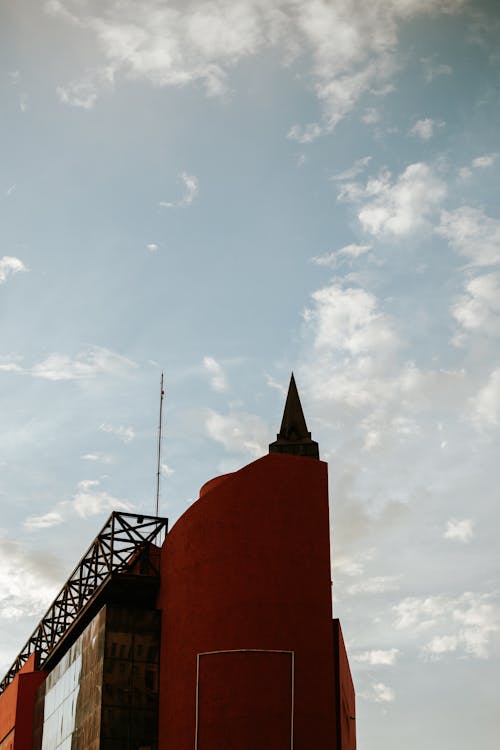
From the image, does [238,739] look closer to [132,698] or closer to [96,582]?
[132,698]

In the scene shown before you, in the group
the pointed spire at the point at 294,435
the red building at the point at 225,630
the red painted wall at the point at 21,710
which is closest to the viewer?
the red building at the point at 225,630

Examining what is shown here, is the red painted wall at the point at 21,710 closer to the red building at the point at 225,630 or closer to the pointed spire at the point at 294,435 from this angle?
the red building at the point at 225,630

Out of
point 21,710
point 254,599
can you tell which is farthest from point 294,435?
point 21,710

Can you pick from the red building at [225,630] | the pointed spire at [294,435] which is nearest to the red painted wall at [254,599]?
the red building at [225,630]

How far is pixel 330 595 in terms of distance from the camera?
133 ft

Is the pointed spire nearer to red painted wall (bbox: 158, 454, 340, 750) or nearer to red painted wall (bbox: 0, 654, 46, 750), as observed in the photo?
red painted wall (bbox: 158, 454, 340, 750)

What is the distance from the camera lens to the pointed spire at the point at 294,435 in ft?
163

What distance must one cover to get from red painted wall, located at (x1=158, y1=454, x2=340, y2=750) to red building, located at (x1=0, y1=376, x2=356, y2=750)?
47 mm

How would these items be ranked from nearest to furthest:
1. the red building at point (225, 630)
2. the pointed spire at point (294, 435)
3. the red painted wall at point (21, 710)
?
the red building at point (225, 630)
the pointed spire at point (294, 435)
the red painted wall at point (21, 710)

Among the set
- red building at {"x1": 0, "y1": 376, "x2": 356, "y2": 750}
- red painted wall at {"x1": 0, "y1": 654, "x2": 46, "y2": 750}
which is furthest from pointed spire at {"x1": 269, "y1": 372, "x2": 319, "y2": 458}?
red painted wall at {"x1": 0, "y1": 654, "x2": 46, "y2": 750}

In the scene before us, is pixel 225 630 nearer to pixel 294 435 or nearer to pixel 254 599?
pixel 254 599

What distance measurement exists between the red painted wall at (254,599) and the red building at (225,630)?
47mm

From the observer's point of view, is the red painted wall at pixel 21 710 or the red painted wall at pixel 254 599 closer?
the red painted wall at pixel 254 599

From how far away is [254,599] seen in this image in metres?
39.2
